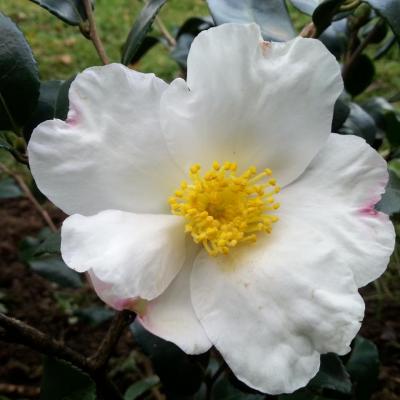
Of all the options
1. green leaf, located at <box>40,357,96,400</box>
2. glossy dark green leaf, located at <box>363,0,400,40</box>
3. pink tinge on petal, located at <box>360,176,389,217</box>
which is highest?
glossy dark green leaf, located at <box>363,0,400,40</box>

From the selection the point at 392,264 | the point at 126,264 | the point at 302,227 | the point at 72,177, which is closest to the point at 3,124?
the point at 72,177

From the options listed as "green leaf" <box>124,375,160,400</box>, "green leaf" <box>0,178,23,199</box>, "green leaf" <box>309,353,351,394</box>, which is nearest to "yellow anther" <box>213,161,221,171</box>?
"green leaf" <box>309,353,351,394</box>

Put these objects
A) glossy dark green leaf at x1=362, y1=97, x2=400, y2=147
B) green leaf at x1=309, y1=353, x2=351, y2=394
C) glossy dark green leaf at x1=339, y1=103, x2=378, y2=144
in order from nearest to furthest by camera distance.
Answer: green leaf at x1=309, y1=353, x2=351, y2=394, glossy dark green leaf at x1=362, y1=97, x2=400, y2=147, glossy dark green leaf at x1=339, y1=103, x2=378, y2=144

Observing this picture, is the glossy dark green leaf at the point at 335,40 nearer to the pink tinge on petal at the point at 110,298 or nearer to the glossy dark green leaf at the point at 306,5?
the glossy dark green leaf at the point at 306,5

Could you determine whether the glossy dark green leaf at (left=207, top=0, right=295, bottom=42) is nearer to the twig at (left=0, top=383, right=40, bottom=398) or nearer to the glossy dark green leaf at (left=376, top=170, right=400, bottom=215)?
the glossy dark green leaf at (left=376, top=170, right=400, bottom=215)

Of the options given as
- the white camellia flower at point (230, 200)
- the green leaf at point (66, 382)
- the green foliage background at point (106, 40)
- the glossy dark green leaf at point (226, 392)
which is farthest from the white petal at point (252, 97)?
the green foliage background at point (106, 40)

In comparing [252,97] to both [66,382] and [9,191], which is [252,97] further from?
[9,191]

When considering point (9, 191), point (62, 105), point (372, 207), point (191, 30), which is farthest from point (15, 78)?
point (9, 191)
